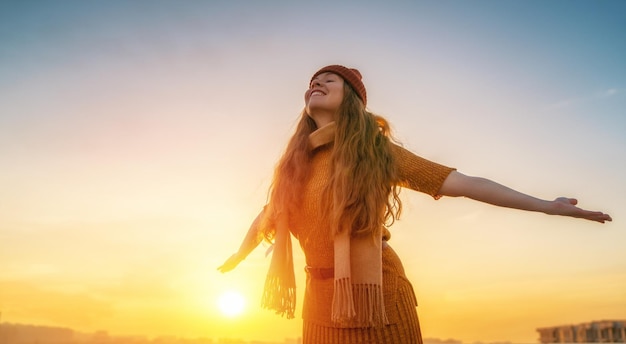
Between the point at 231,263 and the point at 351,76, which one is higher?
the point at 351,76

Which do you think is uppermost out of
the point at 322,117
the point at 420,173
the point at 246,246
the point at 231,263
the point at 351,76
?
the point at 351,76

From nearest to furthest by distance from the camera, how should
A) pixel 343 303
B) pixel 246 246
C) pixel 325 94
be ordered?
pixel 343 303, pixel 325 94, pixel 246 246

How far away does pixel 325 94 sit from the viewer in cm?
366

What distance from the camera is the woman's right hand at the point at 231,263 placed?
393 cm

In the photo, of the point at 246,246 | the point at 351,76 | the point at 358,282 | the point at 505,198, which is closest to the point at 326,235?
the point at 358,282

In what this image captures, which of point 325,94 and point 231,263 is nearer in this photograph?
point 325,94

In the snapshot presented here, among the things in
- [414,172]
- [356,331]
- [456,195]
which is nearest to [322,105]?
[414,172]

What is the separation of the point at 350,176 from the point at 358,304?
705 millimetres

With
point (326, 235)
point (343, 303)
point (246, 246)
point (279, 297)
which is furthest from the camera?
point (246, 246)

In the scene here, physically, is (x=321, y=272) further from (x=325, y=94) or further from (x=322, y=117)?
(x=325, y=94)

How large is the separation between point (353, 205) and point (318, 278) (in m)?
0.51

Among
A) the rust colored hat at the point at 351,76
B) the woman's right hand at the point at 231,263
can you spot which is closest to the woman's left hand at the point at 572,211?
the rust colored hat at the point at 351,76

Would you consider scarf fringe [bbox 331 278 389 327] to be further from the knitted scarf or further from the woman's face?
the woman's face

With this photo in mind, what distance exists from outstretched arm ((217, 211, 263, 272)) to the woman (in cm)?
19
